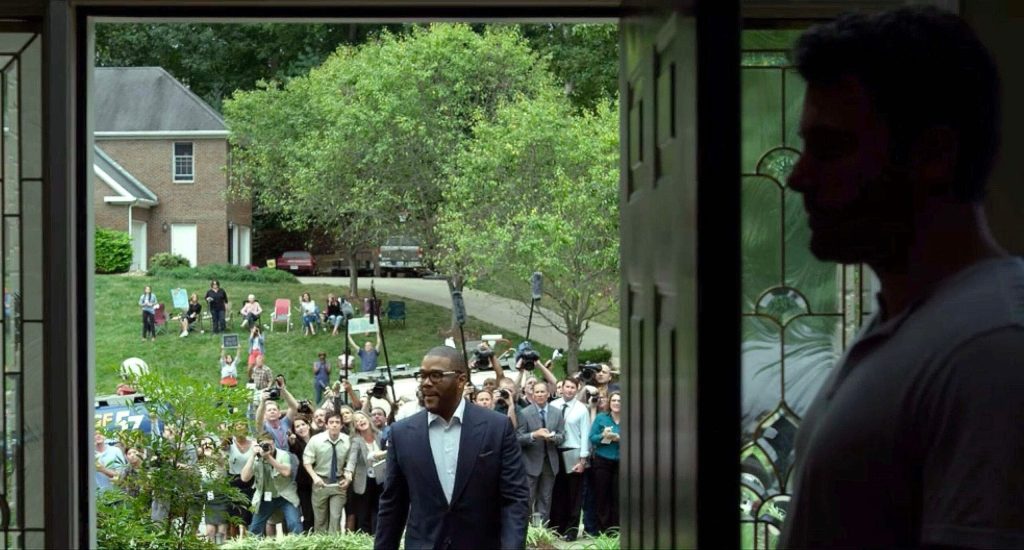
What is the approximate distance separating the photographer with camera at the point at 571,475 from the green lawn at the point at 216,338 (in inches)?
458

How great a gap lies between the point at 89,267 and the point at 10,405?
1.21 ft

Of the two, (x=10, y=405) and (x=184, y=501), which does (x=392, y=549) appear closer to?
(x=10, y=405)

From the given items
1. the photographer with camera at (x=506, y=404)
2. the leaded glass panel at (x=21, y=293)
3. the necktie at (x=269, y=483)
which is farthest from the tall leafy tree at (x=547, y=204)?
the leaded glass panel at (x=21, y=293)

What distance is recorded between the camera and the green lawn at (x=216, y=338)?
2119 cm

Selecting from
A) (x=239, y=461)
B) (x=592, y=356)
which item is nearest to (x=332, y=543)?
(x=239, y=461)

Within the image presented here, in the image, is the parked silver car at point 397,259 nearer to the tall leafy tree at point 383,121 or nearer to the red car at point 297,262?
the red car at point 297,262

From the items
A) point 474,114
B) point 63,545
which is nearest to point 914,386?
point 63,545

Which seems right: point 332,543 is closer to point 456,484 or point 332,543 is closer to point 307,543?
point 307,543

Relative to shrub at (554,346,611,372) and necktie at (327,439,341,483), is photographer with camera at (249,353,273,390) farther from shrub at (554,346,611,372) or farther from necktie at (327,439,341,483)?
necktie at (327,439,341,483)

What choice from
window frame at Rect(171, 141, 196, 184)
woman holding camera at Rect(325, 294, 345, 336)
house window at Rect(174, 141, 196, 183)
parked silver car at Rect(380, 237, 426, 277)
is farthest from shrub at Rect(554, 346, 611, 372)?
house window at Rect(174, 141, 196, 183)

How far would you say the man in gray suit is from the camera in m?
8.89

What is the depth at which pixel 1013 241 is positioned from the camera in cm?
126

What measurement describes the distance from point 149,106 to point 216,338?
833 centimetres

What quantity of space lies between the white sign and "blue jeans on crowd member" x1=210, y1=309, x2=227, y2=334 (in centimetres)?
280
